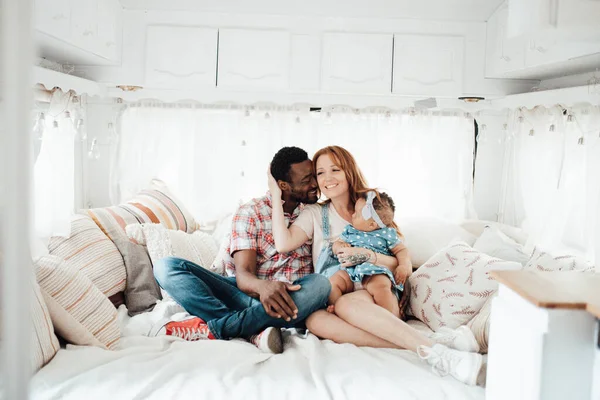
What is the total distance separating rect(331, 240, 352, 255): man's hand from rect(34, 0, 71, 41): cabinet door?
1380 millimetres

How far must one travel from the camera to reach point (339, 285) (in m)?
2.31

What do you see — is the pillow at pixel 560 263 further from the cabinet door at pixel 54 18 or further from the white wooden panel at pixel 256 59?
the cabinet door at pixel 54 18

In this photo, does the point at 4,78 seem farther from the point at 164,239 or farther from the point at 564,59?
the point at 564,59

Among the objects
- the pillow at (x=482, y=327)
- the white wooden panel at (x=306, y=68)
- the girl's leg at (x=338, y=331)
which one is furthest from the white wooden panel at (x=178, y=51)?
the pillow at (x=482, y=327)

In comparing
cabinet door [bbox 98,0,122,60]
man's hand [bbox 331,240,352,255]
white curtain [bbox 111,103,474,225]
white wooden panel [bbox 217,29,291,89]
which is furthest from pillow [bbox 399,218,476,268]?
cabinet door [bbox 98,0,122,60]

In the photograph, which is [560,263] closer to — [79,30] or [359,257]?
[359,257]

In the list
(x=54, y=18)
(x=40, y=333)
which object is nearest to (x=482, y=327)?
(x=40, y=333)

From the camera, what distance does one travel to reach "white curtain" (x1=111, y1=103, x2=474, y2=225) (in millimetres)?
3230

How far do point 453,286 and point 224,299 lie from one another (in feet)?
3.07

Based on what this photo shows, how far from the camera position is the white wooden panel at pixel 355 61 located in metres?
2.97

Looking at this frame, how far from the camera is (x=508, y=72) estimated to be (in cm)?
285

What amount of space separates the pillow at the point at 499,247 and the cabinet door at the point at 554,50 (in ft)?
2.66

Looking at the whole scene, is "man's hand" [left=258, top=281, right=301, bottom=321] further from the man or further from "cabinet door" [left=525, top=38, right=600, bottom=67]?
"cabinet door" [left=525, top=38, right=600, bottom=67]

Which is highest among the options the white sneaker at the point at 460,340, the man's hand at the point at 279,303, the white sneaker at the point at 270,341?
the man's hand at the point at 279,303
